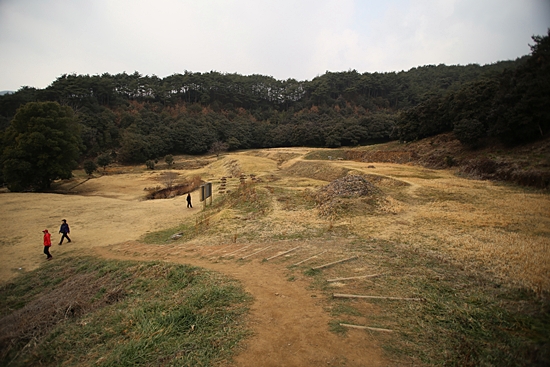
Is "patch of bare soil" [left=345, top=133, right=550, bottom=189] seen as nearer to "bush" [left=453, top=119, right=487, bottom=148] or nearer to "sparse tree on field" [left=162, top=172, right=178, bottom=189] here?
"bush" [left=453, top=119, right=487, bottom=148]

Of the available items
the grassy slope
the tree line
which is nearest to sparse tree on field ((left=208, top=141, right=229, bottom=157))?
the tree line

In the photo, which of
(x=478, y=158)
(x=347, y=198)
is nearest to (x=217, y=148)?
(x=478, y=158)

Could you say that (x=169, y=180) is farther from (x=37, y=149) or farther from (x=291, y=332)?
(x=291, y=332)

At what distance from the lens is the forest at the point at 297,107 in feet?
64.6

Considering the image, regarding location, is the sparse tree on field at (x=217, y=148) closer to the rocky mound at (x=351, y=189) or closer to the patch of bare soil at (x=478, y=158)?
the patch of bare soil at (x=478, y=158)

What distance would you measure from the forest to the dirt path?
10648 millimetres

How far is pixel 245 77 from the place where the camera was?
88188mm

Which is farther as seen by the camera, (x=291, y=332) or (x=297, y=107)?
(x=297, y=107)

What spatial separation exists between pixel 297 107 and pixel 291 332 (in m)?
78.2

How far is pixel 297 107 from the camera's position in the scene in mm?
79000

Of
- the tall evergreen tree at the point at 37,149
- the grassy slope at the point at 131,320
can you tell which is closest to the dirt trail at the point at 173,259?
the grassy slope at the point at 131,320

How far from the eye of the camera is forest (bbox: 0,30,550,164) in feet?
64.6

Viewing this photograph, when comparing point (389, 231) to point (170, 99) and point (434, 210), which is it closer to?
point (434, 210)

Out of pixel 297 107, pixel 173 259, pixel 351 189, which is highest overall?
pixel 297 107
